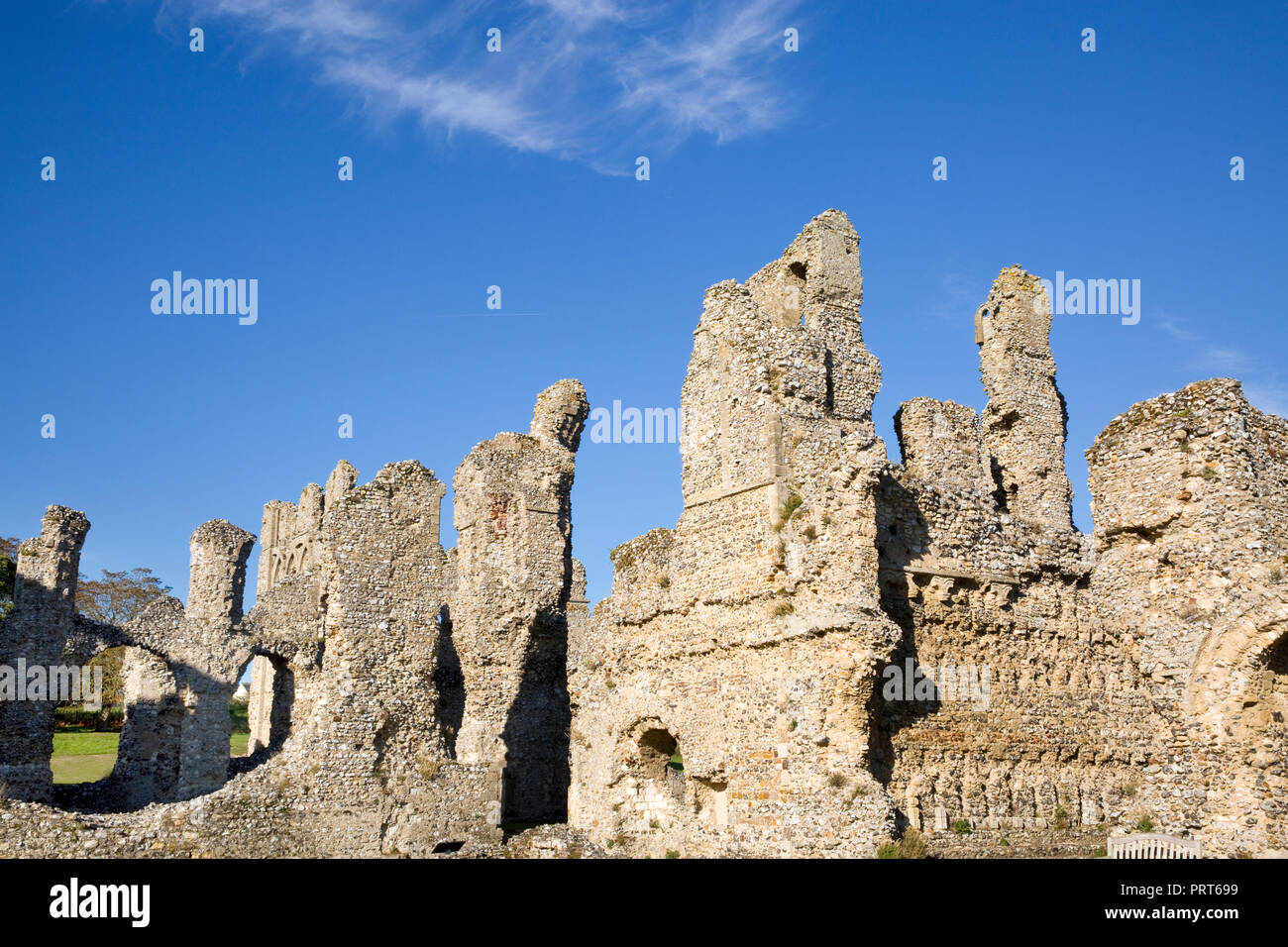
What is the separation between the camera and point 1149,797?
1661 cm

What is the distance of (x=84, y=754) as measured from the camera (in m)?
35.6

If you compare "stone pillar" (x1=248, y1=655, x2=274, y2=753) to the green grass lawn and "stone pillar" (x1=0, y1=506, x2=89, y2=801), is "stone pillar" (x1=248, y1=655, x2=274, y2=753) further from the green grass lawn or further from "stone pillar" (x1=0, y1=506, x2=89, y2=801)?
"stone pillar" (x1=0, y1=506, x2=89, y2=801)

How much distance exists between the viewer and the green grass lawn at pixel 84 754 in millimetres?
31609

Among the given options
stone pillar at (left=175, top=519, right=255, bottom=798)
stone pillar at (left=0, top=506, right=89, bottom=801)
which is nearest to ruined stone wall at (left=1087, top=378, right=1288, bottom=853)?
stone pillar at (left=175, top=519, right=255, bottom=798)

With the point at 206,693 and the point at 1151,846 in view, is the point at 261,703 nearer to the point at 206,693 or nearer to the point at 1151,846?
the point at 206,693

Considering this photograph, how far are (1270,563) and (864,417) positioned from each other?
638 cm

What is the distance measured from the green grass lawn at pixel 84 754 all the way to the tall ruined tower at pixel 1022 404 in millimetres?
24398

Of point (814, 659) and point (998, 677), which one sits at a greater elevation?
point (814, 659)

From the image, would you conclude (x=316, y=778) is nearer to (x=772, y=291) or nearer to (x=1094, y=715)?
(x=772, y=291)

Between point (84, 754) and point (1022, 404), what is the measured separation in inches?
1217

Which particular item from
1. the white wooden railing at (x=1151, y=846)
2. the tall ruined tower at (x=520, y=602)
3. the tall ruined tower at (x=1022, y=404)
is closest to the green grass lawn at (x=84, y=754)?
the tall ruined tower at (x=520, y=602)

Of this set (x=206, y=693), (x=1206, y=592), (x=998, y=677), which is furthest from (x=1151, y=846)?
(x=206, y=693)

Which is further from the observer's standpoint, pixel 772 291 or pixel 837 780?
pixel 772 291
